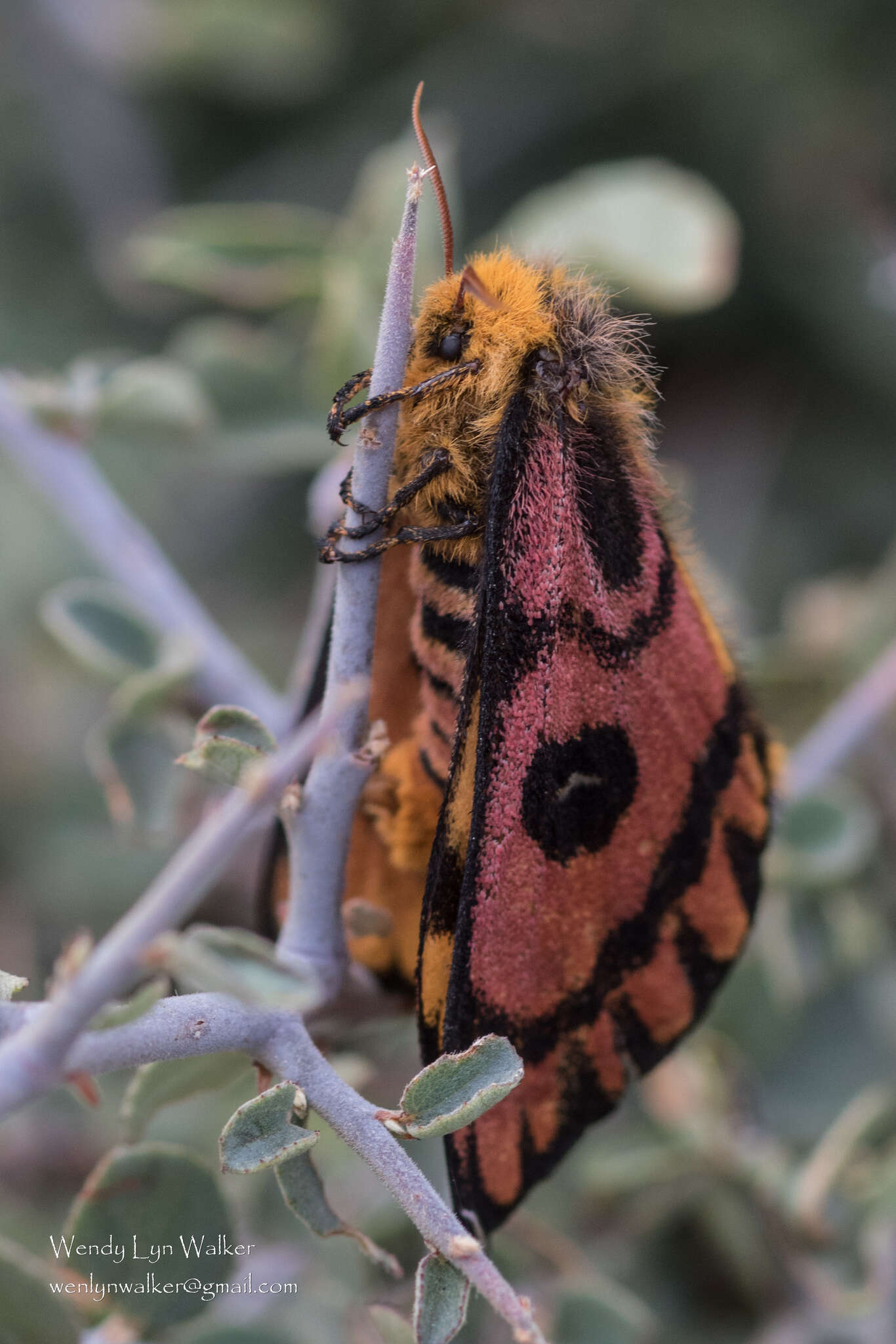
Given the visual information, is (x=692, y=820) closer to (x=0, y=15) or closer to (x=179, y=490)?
(x=179, y=490)

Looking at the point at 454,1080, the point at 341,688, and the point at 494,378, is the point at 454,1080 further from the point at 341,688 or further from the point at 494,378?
the point at 494,378

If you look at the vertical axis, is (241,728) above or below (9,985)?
above

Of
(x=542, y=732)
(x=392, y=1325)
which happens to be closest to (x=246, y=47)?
(x=542, y=732)

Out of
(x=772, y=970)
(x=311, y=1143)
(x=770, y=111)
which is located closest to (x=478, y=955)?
(x=311, y=1143)

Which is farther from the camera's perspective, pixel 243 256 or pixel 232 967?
pixel 243 256

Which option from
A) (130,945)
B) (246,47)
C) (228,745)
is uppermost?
(246,47)

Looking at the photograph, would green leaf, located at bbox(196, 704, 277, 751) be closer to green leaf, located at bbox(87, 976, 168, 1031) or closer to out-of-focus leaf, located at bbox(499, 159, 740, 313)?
green leaf, located at bbox(87, 976, 168, 1031)

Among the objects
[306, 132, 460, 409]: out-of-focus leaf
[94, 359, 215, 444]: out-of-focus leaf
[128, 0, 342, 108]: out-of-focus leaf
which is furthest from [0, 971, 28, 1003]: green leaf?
[128, 0, 342, 108]: out-of-focus leaf
